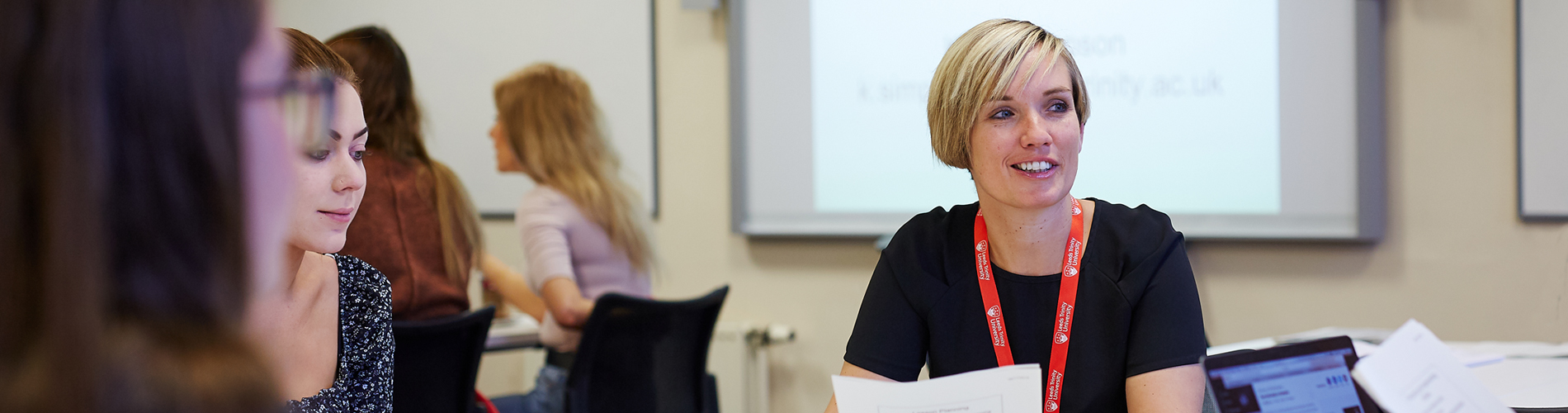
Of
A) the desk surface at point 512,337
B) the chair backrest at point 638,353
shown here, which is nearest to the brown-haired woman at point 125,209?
the chair backrest at point 638,353

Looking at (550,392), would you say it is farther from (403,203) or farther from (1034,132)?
(1034,132)

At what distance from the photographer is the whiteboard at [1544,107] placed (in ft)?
8.84

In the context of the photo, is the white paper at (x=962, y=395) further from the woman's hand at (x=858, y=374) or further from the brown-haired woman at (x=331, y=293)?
the brown-haired woman at (x=331, y=293)

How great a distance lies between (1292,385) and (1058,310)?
0.34 metres

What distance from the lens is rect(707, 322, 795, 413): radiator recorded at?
361cm

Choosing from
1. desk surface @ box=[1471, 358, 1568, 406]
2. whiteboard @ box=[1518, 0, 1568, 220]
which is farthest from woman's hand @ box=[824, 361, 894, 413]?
whiteboard @ box=[1518, 0, 1568, 220]

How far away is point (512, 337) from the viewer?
2943mm

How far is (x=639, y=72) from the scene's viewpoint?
3.70 metres

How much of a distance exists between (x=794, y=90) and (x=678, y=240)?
2.37 ft

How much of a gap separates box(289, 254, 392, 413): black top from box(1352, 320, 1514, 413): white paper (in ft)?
3.83

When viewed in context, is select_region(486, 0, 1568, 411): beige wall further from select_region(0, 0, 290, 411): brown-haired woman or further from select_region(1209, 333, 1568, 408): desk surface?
select_region(0, 0, 290, 411): brown-haired woman

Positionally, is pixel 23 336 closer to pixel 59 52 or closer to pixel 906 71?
pixel 59 52

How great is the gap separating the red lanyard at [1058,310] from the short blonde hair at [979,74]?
0.50 ft

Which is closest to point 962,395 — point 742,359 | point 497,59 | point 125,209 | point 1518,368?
point 125,209
